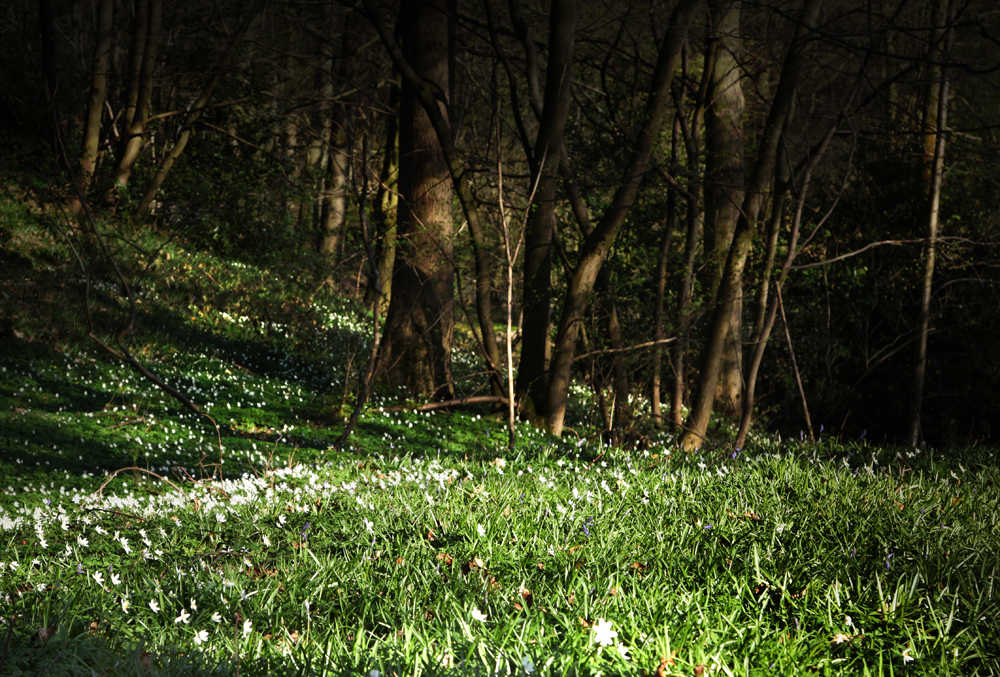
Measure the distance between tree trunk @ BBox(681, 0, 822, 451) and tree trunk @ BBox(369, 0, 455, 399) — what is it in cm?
354

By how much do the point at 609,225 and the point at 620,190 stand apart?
17.3 inches

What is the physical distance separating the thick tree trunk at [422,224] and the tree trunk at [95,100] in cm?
675

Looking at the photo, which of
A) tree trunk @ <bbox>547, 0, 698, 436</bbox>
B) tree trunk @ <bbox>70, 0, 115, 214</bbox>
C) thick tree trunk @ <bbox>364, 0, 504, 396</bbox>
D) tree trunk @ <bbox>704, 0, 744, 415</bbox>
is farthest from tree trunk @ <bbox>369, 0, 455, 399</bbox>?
tree trunk @ <bbox>70, 0, 115, 214</bbox>

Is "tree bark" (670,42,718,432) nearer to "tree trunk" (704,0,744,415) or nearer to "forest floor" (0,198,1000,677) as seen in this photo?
"tree trunk" (704,0,744,415)

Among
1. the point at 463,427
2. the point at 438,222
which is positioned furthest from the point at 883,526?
the point at 438,222

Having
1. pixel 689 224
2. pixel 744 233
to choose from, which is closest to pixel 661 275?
pixel 689 224

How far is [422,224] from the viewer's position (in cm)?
1023

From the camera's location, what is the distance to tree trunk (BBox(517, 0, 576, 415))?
27.6ft

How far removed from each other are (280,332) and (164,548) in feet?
32.6

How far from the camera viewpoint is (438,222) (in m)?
10.4

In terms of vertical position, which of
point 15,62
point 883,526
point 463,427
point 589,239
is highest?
point 15,62

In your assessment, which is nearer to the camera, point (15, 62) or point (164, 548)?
point (164, 548)

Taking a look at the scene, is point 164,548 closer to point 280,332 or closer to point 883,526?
point 883,526

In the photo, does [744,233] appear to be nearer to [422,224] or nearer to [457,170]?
[457,170]
